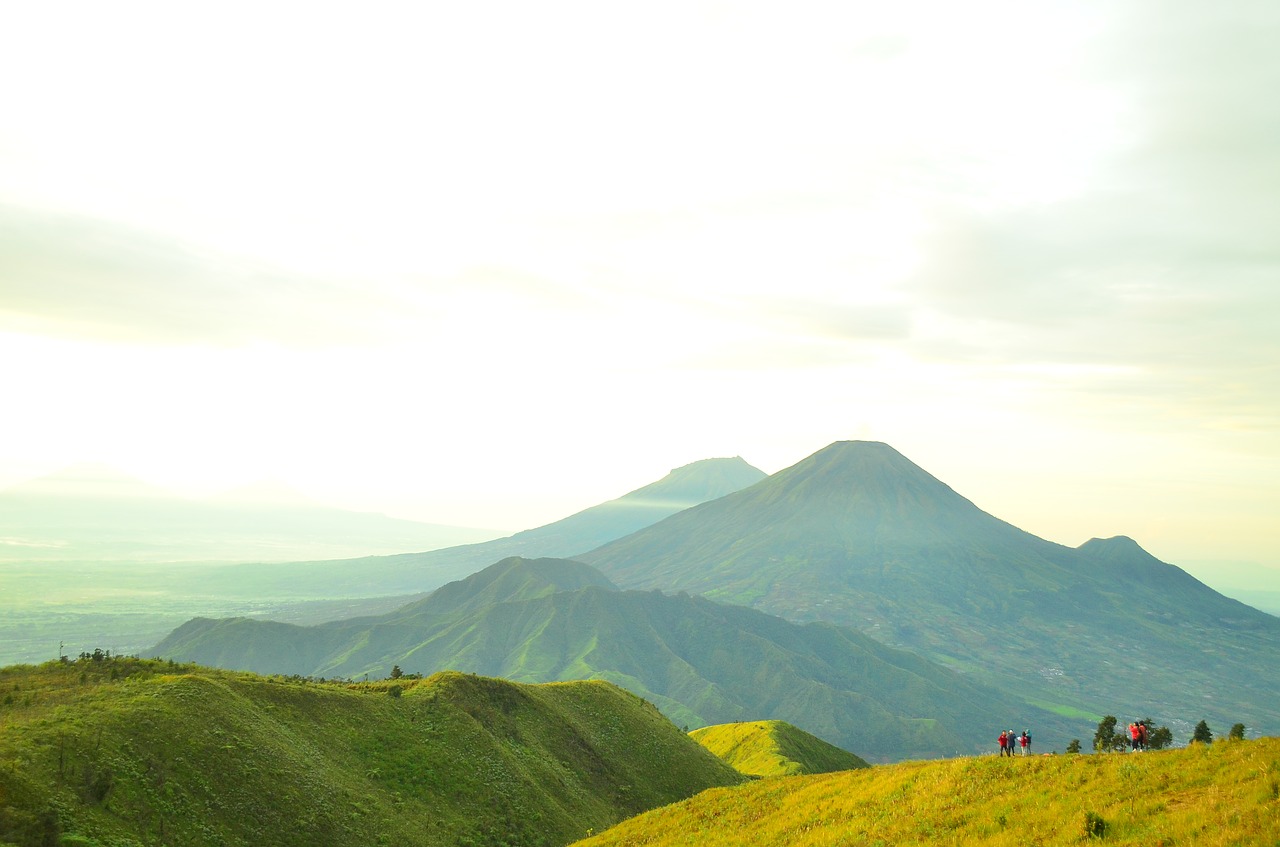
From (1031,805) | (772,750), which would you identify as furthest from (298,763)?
(772,750)

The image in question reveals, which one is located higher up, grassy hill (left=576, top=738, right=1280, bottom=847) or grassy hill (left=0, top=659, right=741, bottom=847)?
grassy hill (left=576, top=738, right=1280, bottom=847)

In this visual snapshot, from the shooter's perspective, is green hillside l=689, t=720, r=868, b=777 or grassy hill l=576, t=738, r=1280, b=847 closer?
grassy hill l=576, t=738, r=1280, b=847

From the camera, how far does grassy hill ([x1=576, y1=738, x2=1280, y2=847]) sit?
71.8ft

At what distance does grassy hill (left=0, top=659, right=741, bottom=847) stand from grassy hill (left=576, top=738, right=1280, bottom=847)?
20.8 meters

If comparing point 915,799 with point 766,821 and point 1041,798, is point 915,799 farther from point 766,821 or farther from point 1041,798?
point 766,821

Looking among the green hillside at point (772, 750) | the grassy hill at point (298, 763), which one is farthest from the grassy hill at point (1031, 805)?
the green hillside at point (772, 750)

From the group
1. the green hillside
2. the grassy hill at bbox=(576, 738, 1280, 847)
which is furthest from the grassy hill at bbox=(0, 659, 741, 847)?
the green hillside

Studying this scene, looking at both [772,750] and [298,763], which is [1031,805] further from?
[772,750]

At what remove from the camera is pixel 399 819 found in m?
50.6

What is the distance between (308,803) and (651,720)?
48.9 meters

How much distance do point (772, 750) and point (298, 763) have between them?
79623 millimetres

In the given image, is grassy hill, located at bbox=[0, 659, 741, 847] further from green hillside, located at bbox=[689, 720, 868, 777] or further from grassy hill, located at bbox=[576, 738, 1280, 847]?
green hillside, located at bbox=[689, 720, 868, 777]

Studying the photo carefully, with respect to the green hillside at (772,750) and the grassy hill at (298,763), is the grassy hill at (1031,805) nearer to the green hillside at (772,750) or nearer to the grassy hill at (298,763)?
the grassy hill at (298,763)

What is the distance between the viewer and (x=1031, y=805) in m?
26.8
